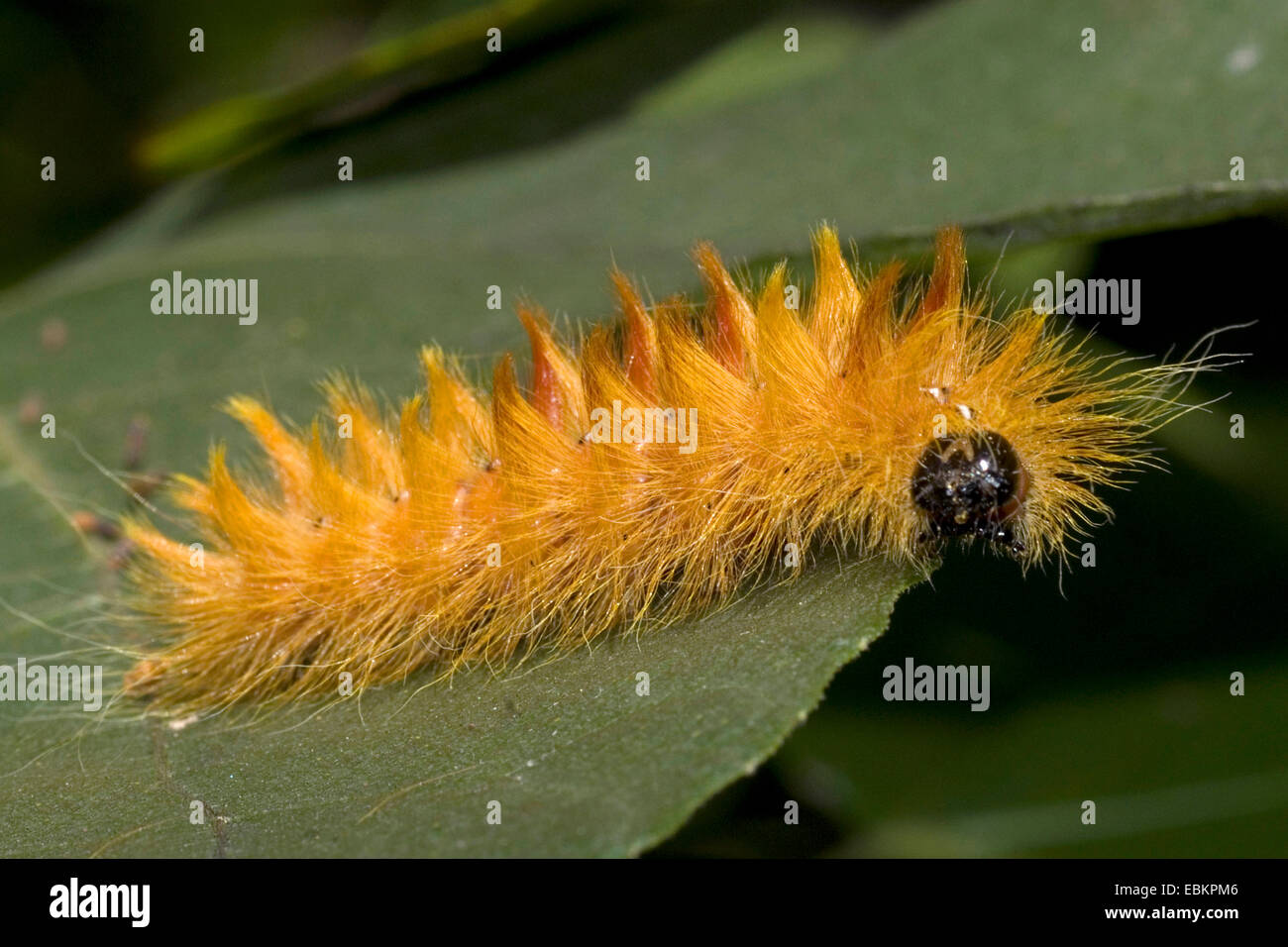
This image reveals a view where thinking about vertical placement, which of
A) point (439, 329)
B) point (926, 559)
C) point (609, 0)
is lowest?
point (926, 559)

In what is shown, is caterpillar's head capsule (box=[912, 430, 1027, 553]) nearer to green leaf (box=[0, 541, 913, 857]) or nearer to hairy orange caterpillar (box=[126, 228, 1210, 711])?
hairy orange caterpillar (box=[126, 228, 1210, 711])

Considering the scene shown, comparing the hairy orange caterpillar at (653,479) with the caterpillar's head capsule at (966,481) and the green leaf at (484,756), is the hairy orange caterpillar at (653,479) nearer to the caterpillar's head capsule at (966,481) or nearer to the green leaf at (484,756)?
the caterpillar's head capsule at (966,481)

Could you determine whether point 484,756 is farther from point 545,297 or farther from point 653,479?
point 545,297

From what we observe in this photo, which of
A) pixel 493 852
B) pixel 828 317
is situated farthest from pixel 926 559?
pixel 493 852

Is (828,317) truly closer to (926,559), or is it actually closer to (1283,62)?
(926,559)

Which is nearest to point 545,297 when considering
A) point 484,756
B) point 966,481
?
point 966,481

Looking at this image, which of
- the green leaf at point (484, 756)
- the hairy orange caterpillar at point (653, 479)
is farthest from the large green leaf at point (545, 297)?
the hairy orange caterpillar at point (653, 479)

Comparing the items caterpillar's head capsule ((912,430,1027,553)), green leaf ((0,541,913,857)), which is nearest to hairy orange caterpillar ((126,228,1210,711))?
caterpillar's head capsule ((912,430,1027,553))

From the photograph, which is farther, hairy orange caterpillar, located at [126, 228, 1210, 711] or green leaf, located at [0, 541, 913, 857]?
hairy orange caterpillar, located at [126, 228, 1210, 711]
